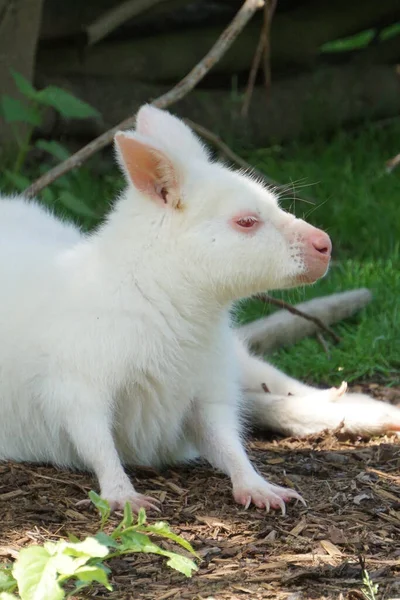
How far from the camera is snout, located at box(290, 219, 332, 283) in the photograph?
3.71 meters

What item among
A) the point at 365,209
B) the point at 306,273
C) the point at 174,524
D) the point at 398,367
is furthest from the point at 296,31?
the point at 174,524

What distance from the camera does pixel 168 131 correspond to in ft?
13.1

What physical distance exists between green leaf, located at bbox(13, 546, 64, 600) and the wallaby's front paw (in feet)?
3.98

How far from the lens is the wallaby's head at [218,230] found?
3.69 m

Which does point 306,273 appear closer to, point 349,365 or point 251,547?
point 251,547

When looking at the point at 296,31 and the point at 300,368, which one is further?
the point at 296,31

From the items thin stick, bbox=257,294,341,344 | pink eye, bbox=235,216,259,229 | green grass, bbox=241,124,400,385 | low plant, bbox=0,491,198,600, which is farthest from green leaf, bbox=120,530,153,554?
thin stick, bbox=257,294,341,344

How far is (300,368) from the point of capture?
5539mm

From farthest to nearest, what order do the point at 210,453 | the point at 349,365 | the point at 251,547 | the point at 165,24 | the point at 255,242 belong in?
the point at 165,24
the point at 349,365
the point at 210,453
the point at 255,242
the point at 251,547

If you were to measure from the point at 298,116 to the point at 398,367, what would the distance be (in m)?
3.75

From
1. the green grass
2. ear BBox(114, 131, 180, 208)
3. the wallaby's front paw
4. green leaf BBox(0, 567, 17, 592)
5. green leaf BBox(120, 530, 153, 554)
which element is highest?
ear BBox(114, 131, 180, 208)

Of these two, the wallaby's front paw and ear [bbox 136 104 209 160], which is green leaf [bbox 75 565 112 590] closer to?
the wallaby's front paw

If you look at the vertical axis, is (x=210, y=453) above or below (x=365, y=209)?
above

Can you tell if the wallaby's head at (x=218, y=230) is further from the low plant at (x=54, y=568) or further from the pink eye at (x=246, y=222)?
the low plant at (x=54, y=568)
